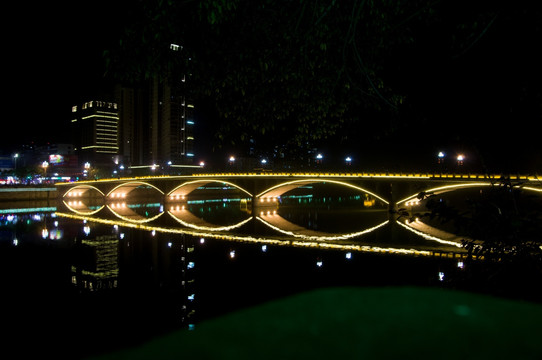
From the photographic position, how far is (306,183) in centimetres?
4812

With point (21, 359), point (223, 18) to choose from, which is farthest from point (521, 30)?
point (21, 359)

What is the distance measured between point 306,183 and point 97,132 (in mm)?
118717

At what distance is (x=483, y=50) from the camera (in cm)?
480

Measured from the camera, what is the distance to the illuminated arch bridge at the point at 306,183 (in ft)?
114

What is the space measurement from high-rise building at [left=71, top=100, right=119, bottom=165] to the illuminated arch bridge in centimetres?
7776

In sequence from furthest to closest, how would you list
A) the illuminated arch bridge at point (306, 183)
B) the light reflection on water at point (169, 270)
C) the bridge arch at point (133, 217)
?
1. the bridge arch at point (133, 217)
2. the illuminated arch bridge at point (306, 183)
3. the light reflection on water at point (169, 270)

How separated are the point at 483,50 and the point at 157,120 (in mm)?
121022

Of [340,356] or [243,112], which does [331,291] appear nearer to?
[340,356]

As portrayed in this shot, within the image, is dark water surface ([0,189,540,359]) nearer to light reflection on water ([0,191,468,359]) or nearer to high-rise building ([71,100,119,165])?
light reflection on water ([0,191,468,359])

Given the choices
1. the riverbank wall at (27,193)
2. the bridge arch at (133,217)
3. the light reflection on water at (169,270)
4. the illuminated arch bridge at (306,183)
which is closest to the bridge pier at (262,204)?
the illuminated arch bridge at (306,183)

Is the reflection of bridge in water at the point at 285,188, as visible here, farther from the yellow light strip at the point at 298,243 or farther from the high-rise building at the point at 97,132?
the high-rise building at the point at 97,132

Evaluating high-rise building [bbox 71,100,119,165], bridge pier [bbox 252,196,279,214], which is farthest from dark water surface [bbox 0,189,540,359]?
high-rise building [bbox 71,100,119,165]

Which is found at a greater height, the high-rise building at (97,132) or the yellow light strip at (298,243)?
the high-rise building at (97,132)

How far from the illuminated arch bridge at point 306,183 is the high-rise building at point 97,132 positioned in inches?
3061
